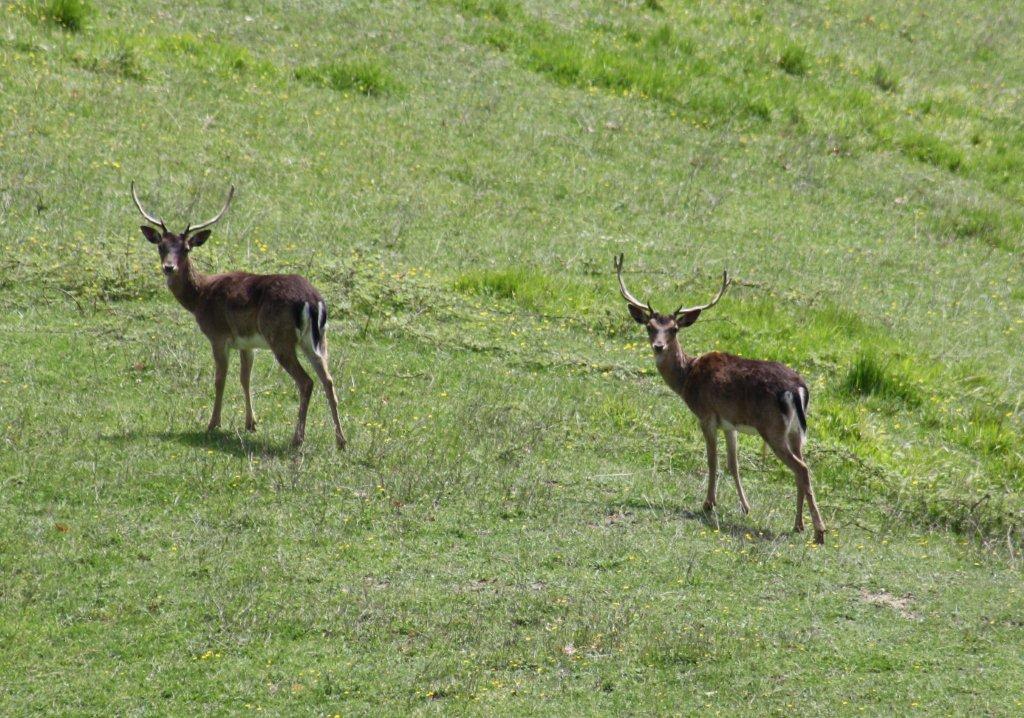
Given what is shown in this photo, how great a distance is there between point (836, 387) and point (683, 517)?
441 cm

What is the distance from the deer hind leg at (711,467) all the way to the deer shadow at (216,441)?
11.4 feet

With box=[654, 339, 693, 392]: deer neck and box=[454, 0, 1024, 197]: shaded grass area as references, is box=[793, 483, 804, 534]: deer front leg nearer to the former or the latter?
box=[654, 339, 693, 392]: deer neck

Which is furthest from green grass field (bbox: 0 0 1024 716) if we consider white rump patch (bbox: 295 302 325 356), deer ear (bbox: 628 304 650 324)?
deer ear (bbox: 628 304 650 324)

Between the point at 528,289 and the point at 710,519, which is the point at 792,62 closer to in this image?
the point at 528,289

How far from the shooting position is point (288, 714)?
7.91m

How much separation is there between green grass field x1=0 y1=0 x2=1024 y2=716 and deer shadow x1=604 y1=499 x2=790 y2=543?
38mm

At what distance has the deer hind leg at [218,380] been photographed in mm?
11828

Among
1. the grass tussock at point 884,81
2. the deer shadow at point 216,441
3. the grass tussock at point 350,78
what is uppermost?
the grass tussock at point 884,81

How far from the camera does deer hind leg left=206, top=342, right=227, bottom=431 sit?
38.8 ft

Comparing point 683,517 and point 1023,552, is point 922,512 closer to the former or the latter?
point 1023,552

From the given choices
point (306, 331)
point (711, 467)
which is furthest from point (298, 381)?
point (711, 467)

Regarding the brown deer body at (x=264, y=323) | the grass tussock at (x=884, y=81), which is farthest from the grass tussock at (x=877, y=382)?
the grass tussock at (x=884, y=81)

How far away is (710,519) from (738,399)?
1.02 metres

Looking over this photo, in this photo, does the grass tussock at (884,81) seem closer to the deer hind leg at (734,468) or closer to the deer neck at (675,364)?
the deer neck at (675,364)
